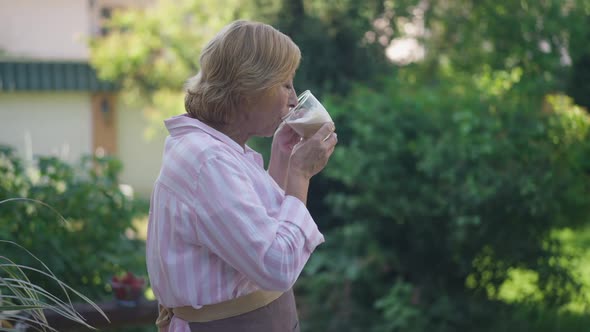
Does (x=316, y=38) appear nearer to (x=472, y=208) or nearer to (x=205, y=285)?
(x=472, y=208)

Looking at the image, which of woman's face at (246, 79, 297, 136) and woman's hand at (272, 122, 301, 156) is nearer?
woman's face at (246, 79, 297, 136)

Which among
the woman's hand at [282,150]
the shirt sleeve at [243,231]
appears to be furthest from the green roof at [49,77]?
the shirt sleeve at [243,231]

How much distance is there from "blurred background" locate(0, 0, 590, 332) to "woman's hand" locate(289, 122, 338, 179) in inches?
84.5

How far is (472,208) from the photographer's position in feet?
15.1

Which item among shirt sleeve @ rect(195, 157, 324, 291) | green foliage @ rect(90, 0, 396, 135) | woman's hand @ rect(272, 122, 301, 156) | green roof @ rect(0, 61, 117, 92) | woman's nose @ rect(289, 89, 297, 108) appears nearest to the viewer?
shirt sleeve @ rect(195, 157, 324, 291)

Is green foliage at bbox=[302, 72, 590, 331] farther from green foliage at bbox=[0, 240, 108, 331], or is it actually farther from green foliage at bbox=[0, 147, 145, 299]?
green foliage at bbox=[0, 240, 108, 331]

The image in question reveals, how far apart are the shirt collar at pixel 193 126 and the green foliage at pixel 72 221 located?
2041mm

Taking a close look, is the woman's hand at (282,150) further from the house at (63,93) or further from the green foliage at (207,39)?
the house at (63,93)

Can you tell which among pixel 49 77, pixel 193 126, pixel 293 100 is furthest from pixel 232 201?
pixel 49 77

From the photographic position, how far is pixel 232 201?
172cm

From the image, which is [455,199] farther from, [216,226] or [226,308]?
[216,226]

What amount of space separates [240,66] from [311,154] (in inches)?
10.6

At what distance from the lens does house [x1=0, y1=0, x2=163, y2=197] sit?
539 inches

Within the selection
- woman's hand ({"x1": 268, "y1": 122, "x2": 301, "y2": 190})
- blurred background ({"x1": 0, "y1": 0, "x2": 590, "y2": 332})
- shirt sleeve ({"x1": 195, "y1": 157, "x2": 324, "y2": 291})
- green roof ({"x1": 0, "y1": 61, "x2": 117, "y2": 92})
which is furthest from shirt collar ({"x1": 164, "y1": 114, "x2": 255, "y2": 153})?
green roof ({"x1": 0, "y1": 61, "x2": 117, "y2": 92})
